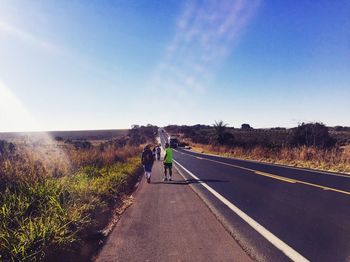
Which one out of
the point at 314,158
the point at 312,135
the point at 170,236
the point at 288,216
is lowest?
the point at 170,236

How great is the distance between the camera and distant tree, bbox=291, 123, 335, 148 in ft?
145

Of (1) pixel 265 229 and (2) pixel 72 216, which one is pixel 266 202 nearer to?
(1) pixel 265 229

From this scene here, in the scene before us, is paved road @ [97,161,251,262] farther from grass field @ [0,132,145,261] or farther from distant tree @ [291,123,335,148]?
distant tree @ [291,123,335,148]

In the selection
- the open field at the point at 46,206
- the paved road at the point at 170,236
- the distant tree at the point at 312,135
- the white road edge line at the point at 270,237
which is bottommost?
the paved road at the point at 170,236

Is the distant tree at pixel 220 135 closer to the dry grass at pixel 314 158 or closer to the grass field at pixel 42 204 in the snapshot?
the dry grass at pixel 314 158

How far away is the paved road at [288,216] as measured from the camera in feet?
16.3

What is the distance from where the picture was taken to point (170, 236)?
235 inches

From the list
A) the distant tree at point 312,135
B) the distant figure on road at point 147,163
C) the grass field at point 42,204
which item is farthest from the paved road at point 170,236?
the distant tree at point 312,135

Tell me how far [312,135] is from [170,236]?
144ft

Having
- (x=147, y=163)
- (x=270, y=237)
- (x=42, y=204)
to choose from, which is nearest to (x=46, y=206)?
(x=42, y=204)

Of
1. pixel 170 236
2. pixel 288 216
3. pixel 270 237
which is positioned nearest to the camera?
pixel 270 237

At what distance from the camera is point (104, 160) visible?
18766 millimetres

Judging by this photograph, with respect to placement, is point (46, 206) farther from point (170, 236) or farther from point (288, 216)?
point (288, 216)

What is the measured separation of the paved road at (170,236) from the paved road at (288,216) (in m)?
0.31
